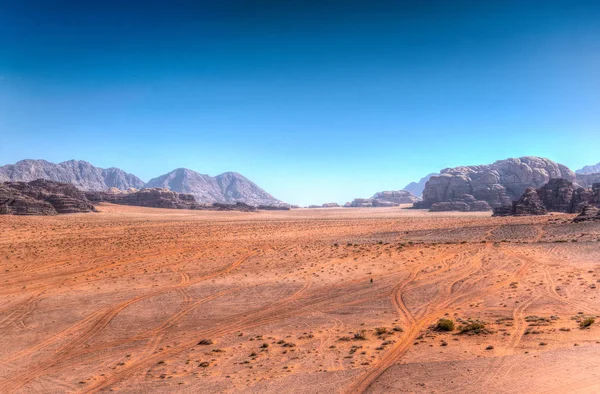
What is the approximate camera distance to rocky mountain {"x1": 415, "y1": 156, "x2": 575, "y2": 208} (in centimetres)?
13400

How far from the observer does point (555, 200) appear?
8081cm

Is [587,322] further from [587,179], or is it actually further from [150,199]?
[587,179]

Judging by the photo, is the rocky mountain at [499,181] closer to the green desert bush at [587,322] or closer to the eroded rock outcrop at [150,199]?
the eroded rock outcrop at [150,199]

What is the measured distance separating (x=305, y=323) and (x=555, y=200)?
91.1 meters

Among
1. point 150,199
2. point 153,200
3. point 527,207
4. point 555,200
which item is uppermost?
point 150,199

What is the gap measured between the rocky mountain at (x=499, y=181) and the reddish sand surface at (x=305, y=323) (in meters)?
122

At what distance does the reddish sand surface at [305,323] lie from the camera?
8.41 meters

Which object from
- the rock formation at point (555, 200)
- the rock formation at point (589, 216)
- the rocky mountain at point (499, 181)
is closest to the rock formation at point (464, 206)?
the rocky mountain at point (499, 181)

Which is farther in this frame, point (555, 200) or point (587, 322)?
point (555, 200)

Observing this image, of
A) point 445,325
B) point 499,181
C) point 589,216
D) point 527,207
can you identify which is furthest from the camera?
point 499,181

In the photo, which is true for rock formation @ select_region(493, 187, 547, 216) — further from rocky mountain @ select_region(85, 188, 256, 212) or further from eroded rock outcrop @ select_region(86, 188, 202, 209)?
eroded rock outcrop @ select_region(86, 188, 202, 209)

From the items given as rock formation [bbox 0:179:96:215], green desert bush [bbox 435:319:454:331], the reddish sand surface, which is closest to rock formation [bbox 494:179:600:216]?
the reddish sand surface

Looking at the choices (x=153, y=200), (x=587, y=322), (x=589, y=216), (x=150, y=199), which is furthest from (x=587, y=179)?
(x=150, y=199)

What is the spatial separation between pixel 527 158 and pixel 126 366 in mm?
182530
